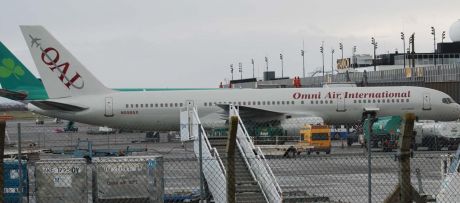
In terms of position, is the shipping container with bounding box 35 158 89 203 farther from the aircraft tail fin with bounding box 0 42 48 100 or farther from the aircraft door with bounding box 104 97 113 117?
the aircraft tail fin with bounding box 0 42 48 100

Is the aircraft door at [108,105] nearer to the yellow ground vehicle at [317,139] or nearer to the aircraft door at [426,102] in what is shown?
the yellow ground vehicle at [317,139]

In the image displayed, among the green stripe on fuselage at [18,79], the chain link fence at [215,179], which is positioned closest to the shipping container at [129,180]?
the chain link fence at [215,179]

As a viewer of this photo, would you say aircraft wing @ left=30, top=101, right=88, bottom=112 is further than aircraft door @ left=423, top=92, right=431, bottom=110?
No

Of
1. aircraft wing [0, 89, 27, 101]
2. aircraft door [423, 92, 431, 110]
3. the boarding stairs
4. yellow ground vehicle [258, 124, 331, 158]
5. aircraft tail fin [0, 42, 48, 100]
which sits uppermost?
aircraft tail fin [0, 42, 48, 100]

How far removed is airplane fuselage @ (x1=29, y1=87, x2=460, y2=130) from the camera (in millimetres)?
44562

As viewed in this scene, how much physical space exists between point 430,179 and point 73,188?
1097cm

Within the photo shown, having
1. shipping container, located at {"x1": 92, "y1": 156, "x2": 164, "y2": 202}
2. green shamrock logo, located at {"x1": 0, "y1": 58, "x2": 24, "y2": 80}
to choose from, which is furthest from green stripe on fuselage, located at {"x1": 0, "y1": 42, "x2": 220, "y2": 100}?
shipping container, located at {"x1": 92, "y1": 156, "x2": 164, "y2": 202}

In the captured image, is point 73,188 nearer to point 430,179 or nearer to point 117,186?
point 117,186

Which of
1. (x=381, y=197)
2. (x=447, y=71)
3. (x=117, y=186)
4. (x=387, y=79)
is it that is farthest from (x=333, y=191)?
(x=387, y=79)

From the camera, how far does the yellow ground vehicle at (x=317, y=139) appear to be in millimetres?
35781

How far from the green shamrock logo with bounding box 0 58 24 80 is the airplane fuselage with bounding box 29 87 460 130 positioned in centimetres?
463

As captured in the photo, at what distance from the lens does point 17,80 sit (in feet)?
160

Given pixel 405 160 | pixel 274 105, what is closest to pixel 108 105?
pixel 274 105

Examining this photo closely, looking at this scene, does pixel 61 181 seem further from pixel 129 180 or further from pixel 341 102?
pixel 341 102
